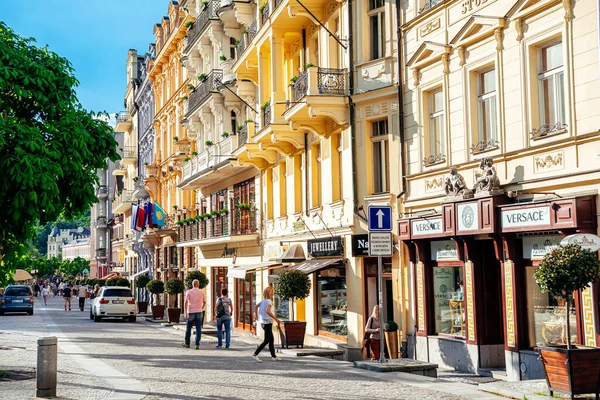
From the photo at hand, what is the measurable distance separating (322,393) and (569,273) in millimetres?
4125

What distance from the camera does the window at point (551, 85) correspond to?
47.0ft

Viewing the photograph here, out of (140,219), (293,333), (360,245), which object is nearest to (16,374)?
(293,333)

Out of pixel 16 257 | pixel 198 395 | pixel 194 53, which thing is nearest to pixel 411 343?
pixel 198 395

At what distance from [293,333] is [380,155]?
490 centimetres

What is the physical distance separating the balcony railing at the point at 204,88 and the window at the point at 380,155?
46.9ft

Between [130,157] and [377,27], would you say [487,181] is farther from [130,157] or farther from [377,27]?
[130,157]

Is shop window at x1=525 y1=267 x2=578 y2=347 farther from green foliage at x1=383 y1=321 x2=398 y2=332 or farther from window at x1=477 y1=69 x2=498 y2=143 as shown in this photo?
green foliage at x1=383 y1=321 x2=398 y2=332

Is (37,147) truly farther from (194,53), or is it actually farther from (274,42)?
(194,53)

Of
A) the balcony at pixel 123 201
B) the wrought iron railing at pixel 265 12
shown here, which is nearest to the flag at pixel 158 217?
the wrought iron railing at pixel 265 12

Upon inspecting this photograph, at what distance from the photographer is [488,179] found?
15664 millimetres

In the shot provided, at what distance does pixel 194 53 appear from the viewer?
39656mm

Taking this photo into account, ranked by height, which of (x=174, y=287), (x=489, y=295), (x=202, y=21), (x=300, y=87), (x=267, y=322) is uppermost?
(x=202, y=21)

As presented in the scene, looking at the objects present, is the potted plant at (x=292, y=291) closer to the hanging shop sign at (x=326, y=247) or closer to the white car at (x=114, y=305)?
the hanging shop sign at (x=326, y=247)

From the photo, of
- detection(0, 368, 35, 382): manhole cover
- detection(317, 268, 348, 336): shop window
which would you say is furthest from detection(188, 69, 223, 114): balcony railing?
detection(0, 368, 35, 382): manhole cover
